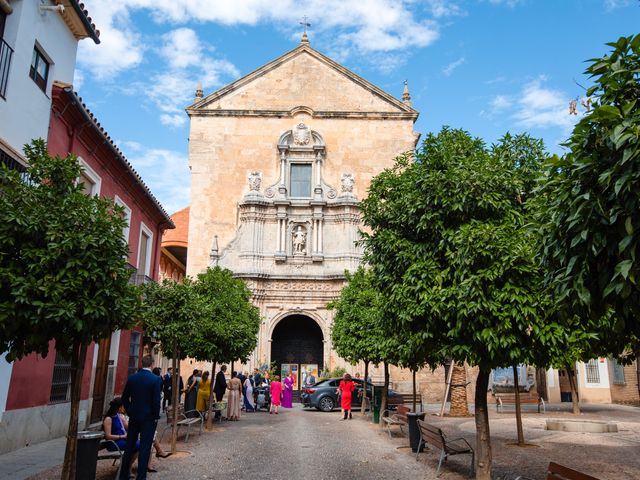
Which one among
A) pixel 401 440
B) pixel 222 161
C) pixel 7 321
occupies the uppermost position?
pixel 222 161

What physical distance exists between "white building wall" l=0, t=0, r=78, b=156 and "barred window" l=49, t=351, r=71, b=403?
500 centimetres

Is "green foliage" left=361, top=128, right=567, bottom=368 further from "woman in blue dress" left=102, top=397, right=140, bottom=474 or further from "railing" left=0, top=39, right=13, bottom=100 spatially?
"railing" left=0, top=39, right=13, bottom=100

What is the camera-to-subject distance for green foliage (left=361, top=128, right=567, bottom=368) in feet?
23.7

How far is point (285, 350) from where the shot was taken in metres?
28.4

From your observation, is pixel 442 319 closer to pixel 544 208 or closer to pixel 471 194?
pixel 471 194

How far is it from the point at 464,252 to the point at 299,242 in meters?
20.5

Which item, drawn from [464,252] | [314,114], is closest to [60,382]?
[464,252]

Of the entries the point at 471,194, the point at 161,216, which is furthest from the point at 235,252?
the point at 471,194

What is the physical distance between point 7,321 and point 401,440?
32.0ft

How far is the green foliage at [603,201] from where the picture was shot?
3.68 meters

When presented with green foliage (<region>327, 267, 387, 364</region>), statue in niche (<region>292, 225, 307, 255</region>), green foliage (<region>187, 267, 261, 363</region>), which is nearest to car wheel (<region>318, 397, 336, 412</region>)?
green foliage (<region>327, 267, 387, 364</region>)

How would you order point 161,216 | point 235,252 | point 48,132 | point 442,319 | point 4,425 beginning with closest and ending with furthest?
1. point 442,319
2. point 4,425
3. point 48,132
4. point 161,216
5. point 235,252

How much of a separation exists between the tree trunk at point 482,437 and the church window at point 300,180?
21.4 m

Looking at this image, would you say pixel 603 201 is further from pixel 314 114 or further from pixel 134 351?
pixel 314 114
